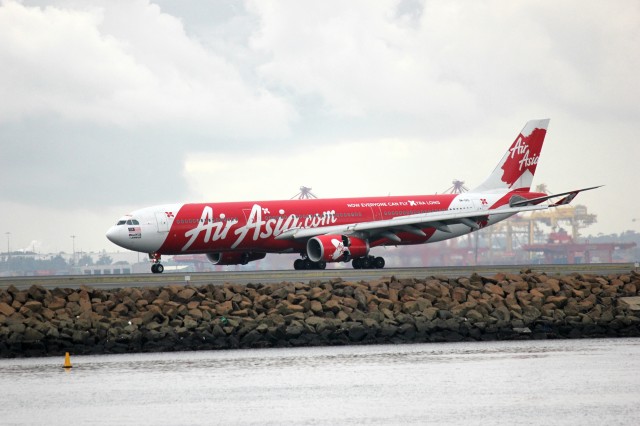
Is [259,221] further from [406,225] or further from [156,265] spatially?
[406,225]

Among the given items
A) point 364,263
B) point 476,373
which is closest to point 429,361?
point 476,373

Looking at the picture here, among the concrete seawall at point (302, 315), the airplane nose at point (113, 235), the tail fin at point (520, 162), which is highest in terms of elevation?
the tail fin at point (520, 162)

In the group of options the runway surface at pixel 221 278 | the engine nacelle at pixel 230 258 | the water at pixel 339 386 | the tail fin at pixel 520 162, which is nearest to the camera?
the water at pixel 339 386

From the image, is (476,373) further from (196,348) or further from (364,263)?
(364,263)

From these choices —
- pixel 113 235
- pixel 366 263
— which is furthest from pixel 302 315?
pixel 366 263

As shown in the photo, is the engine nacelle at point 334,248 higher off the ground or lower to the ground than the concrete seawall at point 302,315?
higher

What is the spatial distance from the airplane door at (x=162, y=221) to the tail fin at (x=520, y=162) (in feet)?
68.7

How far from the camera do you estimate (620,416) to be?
2080 centimetres

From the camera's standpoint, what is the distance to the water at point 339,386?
21.4 metres

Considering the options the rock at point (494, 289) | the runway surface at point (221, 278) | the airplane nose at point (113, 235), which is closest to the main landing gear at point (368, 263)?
the runway surface at point (221, 278)

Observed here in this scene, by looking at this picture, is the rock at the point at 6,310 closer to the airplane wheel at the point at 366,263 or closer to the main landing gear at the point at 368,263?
the main landing gear at the point at 368,263

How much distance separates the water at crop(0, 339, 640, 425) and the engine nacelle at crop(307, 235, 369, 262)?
75.1 feet

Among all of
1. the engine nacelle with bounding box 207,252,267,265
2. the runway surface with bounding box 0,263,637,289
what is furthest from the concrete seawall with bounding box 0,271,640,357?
the engine nacelle with bounding box 207,252,267,265

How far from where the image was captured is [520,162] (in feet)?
219
